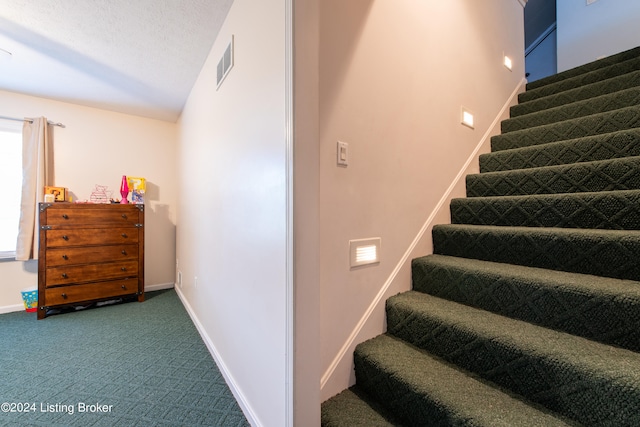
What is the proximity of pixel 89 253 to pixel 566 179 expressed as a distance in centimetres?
426

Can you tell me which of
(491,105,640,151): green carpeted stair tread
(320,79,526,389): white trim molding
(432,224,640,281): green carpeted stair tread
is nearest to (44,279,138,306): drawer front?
(320,79,526,389): white trim molding

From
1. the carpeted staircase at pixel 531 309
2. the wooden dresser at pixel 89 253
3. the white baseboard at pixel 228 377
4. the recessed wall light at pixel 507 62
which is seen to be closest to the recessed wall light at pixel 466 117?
the carpeted staircase at pixel 531 309

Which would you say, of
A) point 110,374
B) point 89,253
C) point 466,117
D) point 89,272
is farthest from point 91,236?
point 466,117

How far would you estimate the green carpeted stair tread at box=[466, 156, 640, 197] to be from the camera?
121 centimetres

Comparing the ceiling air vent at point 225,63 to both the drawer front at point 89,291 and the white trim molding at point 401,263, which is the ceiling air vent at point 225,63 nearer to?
the white trim molding at point 401,263

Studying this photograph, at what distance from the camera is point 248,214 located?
1.27m

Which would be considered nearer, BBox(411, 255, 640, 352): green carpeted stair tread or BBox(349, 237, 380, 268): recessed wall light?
BBox(411, 255, 640, 352): green carpeted stair tread

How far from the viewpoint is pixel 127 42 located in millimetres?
1920

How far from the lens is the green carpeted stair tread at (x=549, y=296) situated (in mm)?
840

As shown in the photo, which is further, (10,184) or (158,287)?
(158,287)

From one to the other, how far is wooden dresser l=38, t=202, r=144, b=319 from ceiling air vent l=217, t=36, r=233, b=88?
7.18ft

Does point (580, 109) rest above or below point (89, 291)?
above

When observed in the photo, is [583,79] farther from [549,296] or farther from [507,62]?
[549,296]

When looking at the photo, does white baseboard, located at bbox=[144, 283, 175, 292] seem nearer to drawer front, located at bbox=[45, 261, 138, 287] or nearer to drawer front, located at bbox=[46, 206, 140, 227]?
drawer front, located at bbox=[45, 261, 138, 287]
